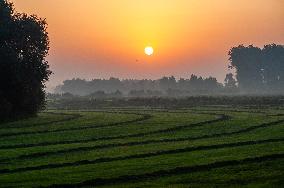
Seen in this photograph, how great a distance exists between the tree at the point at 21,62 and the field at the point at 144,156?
22110mm

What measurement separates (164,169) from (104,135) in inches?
1050

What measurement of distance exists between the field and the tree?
22.1 metres

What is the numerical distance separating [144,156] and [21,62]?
180 ft

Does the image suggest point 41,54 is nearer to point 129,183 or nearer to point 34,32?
point 34,32

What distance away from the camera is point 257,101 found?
138m

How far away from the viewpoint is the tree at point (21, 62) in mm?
85625

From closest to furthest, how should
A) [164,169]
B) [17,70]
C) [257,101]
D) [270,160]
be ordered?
[164,169] < [270,160] < [17,70] < [257,101]

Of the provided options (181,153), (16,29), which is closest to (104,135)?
(181,153)

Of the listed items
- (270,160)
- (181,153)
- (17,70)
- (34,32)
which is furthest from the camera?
(34,32)

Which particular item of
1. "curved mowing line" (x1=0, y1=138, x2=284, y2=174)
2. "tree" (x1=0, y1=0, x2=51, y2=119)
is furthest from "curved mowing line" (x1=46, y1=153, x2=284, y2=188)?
"tree" (x1=0, y1=0, x2=51, y2=119)

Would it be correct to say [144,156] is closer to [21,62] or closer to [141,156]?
[141,156]

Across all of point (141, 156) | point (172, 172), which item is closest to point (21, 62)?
point (141, 156)

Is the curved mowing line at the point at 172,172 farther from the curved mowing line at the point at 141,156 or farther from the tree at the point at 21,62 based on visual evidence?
the tree at the point at 21,62

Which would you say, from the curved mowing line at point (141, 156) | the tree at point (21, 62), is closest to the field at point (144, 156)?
the curved mowing line at point (141, 156)
